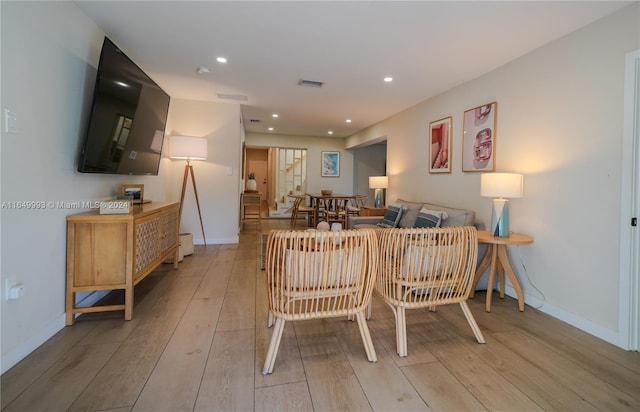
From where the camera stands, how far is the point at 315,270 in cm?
159

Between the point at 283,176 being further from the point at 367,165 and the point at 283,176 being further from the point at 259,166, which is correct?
the point at 367,165

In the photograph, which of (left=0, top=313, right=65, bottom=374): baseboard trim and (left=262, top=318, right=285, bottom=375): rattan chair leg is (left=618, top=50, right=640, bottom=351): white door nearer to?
(left=262, top=318, right=285, bottom=375): rattan chair leg

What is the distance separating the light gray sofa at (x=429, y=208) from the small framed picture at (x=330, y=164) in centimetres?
362

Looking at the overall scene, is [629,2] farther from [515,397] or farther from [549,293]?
[515,397]

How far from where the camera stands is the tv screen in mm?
2080

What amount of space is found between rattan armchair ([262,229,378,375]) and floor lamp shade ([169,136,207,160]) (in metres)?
3.23

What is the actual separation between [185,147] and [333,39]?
271cm

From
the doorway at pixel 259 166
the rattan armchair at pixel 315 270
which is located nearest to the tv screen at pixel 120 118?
the rattan armchair at pixel 315 270

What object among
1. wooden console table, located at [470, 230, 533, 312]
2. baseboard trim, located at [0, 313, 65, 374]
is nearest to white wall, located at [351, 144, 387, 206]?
wooden console table, located at [470, 230, 533, 312]

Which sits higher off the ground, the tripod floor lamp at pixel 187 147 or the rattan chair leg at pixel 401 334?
the tripod floor lamp at pixel 187 147

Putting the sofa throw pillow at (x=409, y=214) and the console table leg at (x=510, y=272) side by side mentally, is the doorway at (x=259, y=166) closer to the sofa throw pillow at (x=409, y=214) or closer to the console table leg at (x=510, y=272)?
the sofa throw pillow at (x=409, y=214)

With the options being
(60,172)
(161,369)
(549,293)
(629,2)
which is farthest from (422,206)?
(60,172)

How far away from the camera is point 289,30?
93.3 inches

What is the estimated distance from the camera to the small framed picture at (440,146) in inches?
149
